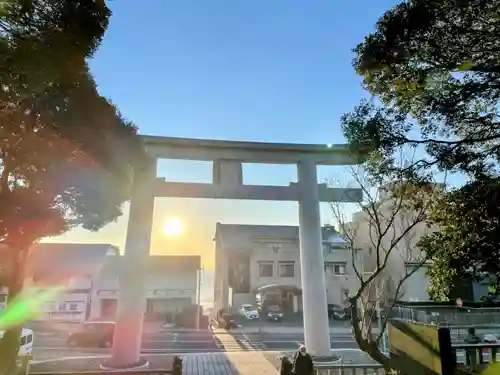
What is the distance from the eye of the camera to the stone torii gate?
26.3 ft

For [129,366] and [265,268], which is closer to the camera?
[129,366]

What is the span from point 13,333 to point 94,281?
648 inches

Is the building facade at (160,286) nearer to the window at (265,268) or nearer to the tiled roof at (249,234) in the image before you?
the tiled roof at (249,234)

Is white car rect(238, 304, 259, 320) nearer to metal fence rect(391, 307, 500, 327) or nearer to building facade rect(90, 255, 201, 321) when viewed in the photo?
building facade rect(90, 255, 201, 321)

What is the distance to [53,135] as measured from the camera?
400cm

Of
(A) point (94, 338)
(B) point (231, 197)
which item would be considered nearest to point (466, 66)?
(B) point (231, 197)

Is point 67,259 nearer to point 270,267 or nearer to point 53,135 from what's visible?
point 270,267

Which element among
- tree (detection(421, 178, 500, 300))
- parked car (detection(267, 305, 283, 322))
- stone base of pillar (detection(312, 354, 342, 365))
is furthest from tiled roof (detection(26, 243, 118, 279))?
tree (detection(421, 178, 500, 300))

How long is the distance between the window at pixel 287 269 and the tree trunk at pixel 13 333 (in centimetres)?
1839

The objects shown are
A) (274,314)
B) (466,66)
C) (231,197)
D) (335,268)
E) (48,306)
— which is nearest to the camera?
(466,66)

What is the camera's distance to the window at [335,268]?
21375mm

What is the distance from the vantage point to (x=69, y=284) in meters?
18.9

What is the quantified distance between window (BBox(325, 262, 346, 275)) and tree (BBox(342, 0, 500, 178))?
60.0 ft

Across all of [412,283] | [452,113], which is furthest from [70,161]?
[412,283]
